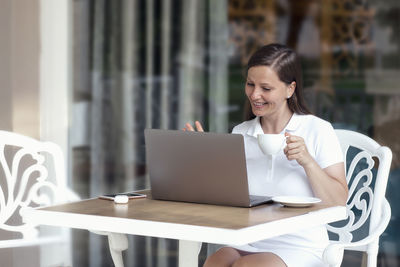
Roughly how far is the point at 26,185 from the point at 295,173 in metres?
1.70

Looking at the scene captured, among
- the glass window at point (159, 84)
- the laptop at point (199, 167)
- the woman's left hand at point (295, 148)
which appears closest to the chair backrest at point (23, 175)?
the glass window at point (159, 84)

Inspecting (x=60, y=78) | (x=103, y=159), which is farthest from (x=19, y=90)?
(x=103, y=159)

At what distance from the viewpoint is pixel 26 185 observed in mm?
3520

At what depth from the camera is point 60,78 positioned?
3734 millimetres

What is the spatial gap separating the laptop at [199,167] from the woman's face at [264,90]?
388mm

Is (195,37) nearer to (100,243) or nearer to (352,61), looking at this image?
(352,61)

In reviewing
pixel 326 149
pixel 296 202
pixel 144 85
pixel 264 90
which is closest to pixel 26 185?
pixel 144 85

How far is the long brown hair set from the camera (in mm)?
2328

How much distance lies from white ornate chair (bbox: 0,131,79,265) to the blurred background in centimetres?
20

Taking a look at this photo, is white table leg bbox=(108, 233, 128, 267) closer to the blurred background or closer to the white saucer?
the white saucer

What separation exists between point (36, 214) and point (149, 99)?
2062 millimetres

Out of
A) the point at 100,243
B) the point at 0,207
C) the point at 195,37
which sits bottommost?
the point at 100,243

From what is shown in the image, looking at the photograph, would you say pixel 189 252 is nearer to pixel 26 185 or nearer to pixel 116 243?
pixel 116 243

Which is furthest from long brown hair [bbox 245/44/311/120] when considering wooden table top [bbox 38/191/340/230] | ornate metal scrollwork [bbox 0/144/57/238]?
ornate metal scrollwork [bbox 0/144/57/238]
